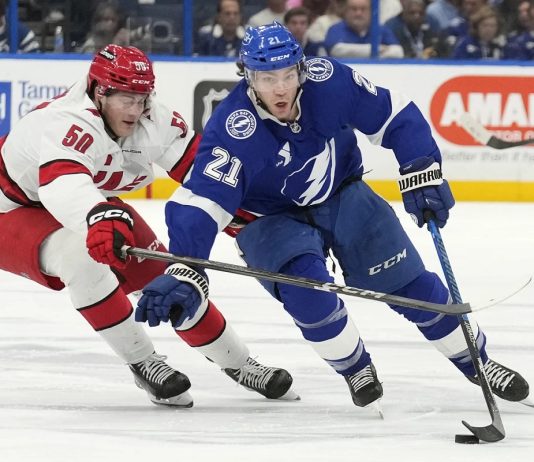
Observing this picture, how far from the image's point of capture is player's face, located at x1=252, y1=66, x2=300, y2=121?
10.8 feet

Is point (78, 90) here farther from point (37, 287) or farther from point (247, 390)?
point (37, 287)

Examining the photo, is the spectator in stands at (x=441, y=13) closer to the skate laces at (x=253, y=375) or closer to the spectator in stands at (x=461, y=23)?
the spectator in stands at (x=461, y=23)

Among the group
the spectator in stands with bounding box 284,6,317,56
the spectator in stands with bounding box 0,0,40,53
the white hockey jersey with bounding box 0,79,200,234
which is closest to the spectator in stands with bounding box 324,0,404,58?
the spectator in stands with bounding box 284,6,317,56

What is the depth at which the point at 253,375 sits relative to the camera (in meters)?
3.69

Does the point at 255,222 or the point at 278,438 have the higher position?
the point at 255,222

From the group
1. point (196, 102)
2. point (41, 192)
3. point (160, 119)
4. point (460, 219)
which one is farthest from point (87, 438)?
point (196, 102)

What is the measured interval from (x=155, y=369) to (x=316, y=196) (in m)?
0.61

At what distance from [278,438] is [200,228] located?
0.52m

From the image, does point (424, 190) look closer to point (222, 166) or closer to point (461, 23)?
point (222, 166)

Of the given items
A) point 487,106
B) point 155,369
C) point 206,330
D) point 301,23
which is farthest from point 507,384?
point 301,23

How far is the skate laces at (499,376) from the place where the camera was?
344 cm

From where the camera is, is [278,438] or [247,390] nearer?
[278,438]

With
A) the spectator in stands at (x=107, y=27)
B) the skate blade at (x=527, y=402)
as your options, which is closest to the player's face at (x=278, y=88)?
the skate blade at (x=527, y=402)

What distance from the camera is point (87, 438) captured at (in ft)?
10.2
